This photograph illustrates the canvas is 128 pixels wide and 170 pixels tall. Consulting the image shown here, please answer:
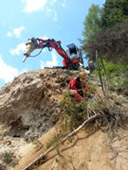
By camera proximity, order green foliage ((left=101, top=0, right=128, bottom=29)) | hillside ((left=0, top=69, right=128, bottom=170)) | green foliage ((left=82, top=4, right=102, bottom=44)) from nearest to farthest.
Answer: hillside ((left=0, top=69, right=128, bottom=170)) < green foliage ((left=101, top=0, right=128, bottom=29)) < green foliage ((left=82, top=4, right=102, bottom=44))

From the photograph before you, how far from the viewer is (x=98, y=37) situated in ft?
18.6

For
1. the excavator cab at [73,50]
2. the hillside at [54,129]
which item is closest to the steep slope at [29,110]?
the hillside at [54,129]

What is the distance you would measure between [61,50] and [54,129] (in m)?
5.33

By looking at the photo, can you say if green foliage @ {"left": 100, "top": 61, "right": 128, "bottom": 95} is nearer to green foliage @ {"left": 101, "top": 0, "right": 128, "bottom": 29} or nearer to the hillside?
the hillside

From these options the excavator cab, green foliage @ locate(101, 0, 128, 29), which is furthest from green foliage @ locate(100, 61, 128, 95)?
green foliage @ locate(101, 0, 128, 29)

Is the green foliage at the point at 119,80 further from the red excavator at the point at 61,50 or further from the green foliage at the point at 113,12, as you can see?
the green foliage at the point at 113,12

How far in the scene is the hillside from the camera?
2914 mm

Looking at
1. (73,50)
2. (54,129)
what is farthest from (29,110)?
(73,50)

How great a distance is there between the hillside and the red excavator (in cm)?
154

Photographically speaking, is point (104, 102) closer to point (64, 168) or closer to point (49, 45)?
point (64, 168)

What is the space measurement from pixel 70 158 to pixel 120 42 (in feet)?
13.9

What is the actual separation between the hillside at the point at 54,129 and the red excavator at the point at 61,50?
154 cm

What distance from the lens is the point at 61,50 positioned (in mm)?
8539

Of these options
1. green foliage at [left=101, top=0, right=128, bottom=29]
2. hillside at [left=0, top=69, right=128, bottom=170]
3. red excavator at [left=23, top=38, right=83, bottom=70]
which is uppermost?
green foliage at [left=101, top=0, right=128, bottom=29]
